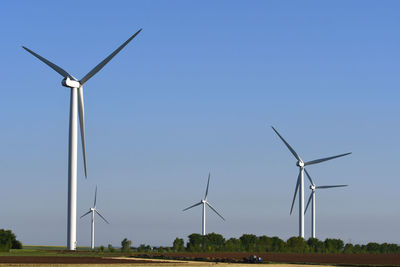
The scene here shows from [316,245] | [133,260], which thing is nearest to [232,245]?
[316,245]

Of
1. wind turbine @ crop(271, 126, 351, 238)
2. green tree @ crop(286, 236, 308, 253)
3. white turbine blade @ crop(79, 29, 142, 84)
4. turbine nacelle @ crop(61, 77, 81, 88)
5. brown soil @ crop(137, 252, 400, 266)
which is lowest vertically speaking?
brown soil @ crop(137, 252, 400, 266)

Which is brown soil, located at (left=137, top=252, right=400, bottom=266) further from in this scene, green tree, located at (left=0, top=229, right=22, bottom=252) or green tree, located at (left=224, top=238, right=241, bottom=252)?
green tree, located at (left=224, top=238, right=241, bottom=252)

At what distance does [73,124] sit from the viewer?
318 feet

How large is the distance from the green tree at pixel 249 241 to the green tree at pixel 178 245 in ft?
43.3

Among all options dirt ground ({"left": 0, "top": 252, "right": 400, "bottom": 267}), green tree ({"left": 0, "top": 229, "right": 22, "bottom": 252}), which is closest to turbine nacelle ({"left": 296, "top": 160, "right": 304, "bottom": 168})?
dirt ground ({"left": 0, "top": 252, "right": 400, "bottom": 267})

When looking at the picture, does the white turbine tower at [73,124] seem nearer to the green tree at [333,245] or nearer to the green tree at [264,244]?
the green tree at [264,244]

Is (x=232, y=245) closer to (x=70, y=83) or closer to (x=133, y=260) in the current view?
(x=70, y=83)

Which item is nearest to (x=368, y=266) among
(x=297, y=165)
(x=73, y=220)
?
(x=73, y=220)

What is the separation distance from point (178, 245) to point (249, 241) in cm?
1590

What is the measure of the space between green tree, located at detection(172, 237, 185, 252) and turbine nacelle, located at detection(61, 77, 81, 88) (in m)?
47.0

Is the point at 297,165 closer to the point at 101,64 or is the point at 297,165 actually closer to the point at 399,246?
the point at 399,246

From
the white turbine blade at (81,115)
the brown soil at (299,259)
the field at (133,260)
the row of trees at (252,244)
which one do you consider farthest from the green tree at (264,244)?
the white turbine blade at (81,115)

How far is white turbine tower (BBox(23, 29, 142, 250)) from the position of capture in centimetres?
9506

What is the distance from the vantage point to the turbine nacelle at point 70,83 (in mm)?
100375
